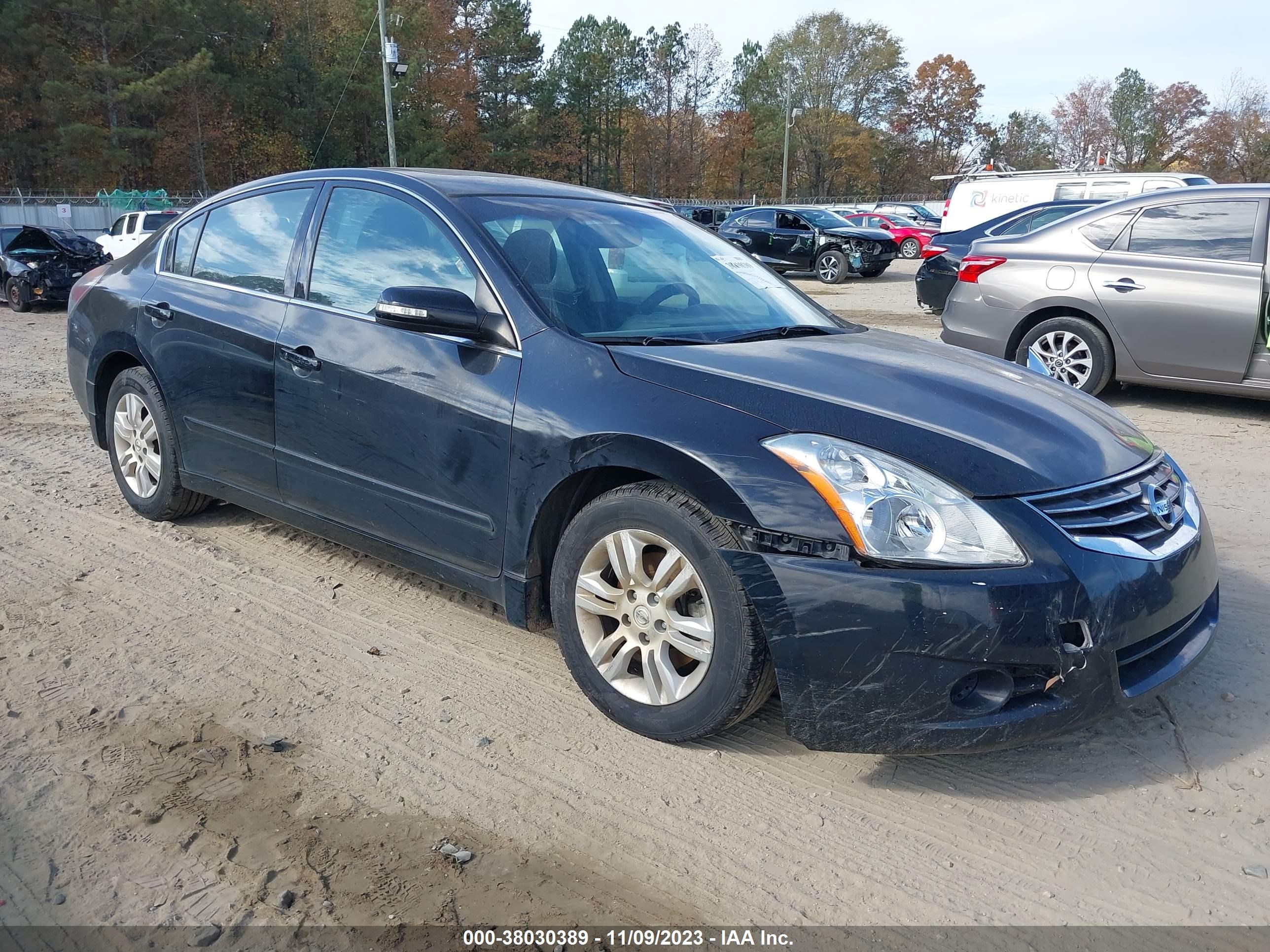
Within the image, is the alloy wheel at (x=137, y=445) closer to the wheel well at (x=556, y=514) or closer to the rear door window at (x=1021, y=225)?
the wheel well at (x=556, y=514)

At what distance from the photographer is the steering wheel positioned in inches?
135

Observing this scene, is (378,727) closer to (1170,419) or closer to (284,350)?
(284,350)

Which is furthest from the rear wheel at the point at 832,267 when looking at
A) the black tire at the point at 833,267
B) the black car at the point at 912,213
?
the black car at the point at 912,213

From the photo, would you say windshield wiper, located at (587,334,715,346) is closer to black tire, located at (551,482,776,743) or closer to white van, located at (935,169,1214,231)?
black tire, located at (551,482,776,743)

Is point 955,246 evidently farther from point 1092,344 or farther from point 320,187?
point 320,187

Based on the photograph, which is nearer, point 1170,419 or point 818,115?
point 1170,419

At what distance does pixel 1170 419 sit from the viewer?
23.6 feet

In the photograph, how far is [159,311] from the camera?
14.6 ft

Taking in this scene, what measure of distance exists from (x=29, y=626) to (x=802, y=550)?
2.97 m

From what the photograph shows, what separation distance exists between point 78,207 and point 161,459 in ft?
125

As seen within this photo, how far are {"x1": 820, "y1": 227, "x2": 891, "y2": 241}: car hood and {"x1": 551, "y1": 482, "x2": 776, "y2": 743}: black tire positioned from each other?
1920cm

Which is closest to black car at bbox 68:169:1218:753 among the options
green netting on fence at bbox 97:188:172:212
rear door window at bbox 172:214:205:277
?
rear door window at bbox 172:214:205:277

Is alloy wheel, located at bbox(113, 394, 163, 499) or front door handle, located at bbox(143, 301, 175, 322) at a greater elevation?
front door handle, located at bbox(143, 301, 175, 322)

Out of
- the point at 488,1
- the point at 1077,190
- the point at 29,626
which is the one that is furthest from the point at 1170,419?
the point at 488,1
